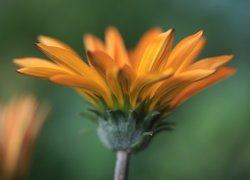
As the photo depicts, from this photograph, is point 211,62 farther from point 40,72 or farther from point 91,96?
point 40,72

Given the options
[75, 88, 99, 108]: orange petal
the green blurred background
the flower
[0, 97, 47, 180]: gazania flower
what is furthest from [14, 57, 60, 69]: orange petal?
the green blurred background

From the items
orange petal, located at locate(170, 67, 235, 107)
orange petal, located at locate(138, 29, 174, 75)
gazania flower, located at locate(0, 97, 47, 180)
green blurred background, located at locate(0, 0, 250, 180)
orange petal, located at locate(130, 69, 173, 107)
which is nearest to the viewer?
orange petal, located at locate(130, 69, 173, 107)

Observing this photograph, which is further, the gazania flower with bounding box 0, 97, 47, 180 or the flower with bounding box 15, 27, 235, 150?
the gazania flower with bounding box 0, 97, 47, 180

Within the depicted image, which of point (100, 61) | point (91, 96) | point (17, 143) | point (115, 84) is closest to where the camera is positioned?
point (100, 61)

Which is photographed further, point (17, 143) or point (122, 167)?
point (17, 143)

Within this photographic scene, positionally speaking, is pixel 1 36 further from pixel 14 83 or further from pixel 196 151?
pixel 196 151

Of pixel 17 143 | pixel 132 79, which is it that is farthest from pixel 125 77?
pixel 17 143

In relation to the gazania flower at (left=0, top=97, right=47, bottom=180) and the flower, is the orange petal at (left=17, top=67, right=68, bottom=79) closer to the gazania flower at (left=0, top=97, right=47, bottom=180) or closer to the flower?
the flower

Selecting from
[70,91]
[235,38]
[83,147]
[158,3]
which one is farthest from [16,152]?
[158,3]
